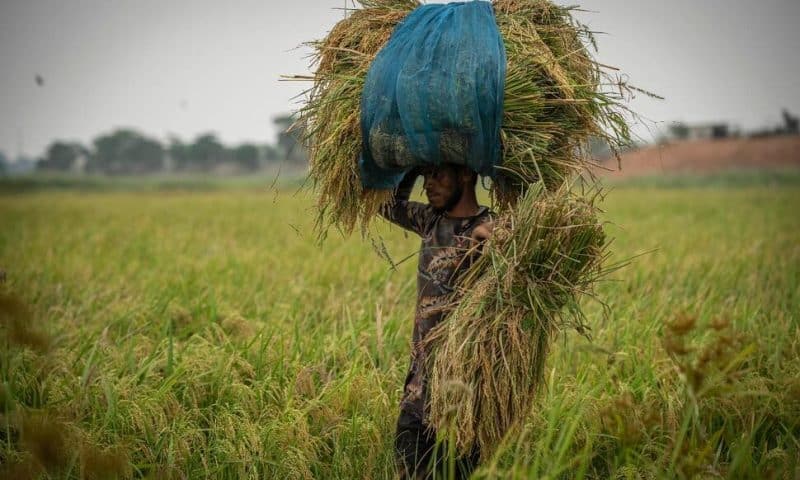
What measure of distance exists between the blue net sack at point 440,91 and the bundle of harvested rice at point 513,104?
9 cm

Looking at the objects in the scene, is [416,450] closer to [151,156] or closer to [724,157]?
[724,157]

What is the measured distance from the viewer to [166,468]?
7.15 feet

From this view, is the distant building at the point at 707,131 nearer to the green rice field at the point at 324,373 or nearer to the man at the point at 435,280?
the green rice field at the point at 324,373

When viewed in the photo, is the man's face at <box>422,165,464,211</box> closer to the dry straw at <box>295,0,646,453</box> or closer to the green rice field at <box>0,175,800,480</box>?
the dry straw at <box>295,0,646,453</box>

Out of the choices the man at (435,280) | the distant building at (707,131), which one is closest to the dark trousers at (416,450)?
the man at (435,280)

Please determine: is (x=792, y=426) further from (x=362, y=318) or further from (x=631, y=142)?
(x=362, y=318)

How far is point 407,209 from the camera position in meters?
2.43

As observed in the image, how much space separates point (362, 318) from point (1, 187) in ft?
119

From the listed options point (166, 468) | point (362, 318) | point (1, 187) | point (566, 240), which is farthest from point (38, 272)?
point (1, 187)

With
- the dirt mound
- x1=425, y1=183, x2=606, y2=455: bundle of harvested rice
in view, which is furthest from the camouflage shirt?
the dirt mound

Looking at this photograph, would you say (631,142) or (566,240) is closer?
(566,240)

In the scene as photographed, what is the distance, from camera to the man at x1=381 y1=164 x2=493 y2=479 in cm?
221

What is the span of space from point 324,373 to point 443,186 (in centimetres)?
106

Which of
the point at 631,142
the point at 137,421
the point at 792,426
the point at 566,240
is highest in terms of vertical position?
the point at 631,142
